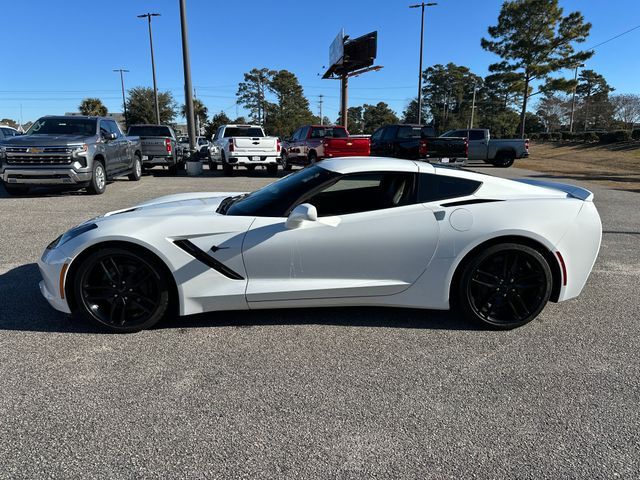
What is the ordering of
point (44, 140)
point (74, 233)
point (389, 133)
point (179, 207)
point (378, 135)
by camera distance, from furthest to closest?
point (378, 135) → point (389, 133) → point (44, 140) → point (179, 207) → point (74, 233)

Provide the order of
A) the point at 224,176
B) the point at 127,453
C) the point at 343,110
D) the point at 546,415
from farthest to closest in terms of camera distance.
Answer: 1. the point at 343,110
2. the point at 224,176
3. the point at 546,415
4. the point at 127,453

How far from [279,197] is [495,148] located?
68.7 feet

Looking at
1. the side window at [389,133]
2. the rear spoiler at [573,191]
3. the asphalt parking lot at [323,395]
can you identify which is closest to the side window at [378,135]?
the side window at [389,133]

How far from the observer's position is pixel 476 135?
2286 centimetres

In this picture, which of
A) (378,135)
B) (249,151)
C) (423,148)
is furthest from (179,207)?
(378,135)

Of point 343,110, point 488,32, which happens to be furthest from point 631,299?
point 488,32

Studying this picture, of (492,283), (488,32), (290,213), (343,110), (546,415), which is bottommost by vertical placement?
(546,415)

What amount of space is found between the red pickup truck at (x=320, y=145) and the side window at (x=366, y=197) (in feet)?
35.5

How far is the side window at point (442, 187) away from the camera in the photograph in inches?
142

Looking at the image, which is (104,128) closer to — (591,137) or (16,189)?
(16,189)

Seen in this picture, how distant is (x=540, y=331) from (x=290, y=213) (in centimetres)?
217

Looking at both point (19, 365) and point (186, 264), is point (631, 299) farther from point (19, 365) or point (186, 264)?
point (19, 365)

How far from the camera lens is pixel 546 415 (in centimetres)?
254

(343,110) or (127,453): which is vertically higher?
(343,110)
